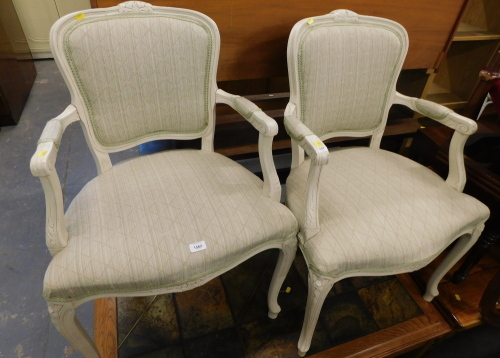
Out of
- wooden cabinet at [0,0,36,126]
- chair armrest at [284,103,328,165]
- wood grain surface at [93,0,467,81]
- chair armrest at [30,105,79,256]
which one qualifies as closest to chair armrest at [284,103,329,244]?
chair armrest at [284,103,328,165]

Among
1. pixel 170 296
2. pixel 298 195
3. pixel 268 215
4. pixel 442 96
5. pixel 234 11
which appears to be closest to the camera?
pixel 268 215

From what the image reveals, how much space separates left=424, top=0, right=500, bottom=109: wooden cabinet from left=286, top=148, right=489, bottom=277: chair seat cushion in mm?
914

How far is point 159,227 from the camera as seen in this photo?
2.68 feet

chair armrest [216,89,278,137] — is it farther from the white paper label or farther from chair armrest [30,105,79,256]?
chair armrest [30,105,79,256]

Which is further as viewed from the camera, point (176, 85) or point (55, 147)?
point (176, 85)

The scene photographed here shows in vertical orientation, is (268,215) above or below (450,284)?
above

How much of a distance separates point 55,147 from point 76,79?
0.81 feet

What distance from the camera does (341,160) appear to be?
3.74ft

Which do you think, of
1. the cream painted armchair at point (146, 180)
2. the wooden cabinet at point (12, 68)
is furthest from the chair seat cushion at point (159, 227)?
the wooden cabinet at point (12, 68)

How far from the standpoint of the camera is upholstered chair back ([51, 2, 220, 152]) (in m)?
0.88

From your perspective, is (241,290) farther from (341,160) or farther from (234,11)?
(234,11)

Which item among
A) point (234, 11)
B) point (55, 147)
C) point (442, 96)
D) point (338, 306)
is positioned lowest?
point (338, 306)

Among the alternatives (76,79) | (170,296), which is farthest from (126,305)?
(76,79)

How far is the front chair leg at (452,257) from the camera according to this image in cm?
102
